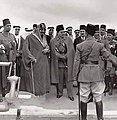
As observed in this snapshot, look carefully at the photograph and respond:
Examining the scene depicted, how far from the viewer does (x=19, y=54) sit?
8258mm

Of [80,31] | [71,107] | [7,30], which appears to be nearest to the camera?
[71,107]

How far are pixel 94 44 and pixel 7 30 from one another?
99.7 inches

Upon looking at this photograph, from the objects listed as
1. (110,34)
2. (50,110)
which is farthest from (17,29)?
(50,110)

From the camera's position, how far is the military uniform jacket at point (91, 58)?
18.8ft

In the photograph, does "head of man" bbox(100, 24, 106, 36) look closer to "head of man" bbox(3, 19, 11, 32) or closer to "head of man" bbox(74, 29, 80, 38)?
"head of man" bbox(74, 29, 80, 38)

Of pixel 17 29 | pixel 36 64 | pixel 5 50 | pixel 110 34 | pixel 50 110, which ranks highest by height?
pixel 17 29

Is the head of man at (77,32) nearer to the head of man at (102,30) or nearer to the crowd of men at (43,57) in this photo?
the crowd of men at (43,57)

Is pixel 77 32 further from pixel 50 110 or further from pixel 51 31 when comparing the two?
pixel 50 110

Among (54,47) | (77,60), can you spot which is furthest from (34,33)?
(77,60)

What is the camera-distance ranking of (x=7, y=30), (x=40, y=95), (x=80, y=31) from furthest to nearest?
(x=80, y=31) < (x=40, y=95) < (x=7, y=30)

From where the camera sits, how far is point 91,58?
18.9 feet

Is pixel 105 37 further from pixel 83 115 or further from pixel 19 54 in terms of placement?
pixel 83 115

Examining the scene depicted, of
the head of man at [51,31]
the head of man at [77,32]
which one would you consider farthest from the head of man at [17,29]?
the head of man at [77,32]

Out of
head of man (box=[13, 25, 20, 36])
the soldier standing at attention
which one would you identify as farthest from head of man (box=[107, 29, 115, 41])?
the soldier standing at attention
